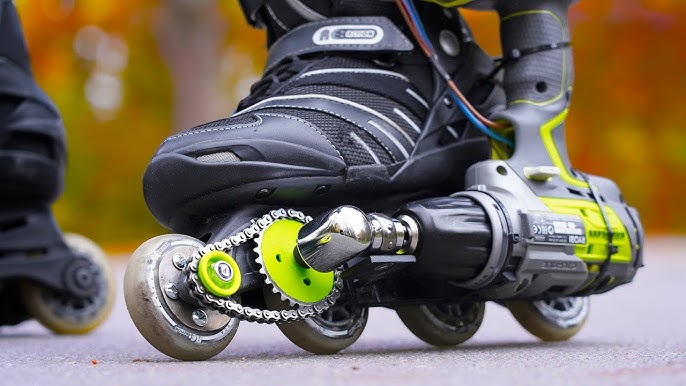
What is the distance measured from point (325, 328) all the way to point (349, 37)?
26.1 inches

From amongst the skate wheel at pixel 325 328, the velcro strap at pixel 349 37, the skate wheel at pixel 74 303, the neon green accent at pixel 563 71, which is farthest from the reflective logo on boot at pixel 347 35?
the skate wheel at pixel 74 303

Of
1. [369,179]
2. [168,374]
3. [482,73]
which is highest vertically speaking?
[482,73]

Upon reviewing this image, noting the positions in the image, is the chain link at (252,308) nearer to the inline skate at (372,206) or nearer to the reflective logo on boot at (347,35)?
the inline skate at (372,206)

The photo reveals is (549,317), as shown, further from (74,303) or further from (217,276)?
(74,303)

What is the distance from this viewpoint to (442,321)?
2.36 meters

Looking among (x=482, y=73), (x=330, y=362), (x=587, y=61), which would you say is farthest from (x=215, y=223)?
(x=587, y=61)

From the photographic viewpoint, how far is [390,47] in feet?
7.57

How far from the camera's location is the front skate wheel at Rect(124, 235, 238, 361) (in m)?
1.82

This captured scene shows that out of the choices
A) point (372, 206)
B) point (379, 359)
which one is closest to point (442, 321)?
point (372, 206)

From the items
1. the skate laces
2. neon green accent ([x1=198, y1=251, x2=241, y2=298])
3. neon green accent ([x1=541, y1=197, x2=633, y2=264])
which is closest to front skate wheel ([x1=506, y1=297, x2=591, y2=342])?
neon green accent ([x1=541, y1=197, x2=633, y2=264])

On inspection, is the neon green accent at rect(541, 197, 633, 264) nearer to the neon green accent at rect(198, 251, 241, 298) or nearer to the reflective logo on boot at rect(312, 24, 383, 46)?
the reflective logo on boot at rect(312, 24, 383, 46)

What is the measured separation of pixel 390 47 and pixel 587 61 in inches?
355

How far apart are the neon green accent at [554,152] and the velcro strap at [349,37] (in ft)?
1.21

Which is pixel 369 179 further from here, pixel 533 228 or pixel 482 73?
pixel 482 73
